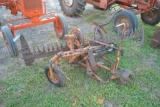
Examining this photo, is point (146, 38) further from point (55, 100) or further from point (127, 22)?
point (55, 100)

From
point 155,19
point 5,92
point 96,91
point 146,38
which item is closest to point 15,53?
point 5,92

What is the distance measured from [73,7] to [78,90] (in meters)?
3.52

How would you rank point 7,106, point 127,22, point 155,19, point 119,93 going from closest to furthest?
point 7,106 → point 119,93 → point 127,22 → point 155,19

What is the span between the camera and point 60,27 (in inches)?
199

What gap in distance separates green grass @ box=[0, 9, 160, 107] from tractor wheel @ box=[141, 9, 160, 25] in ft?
6.89

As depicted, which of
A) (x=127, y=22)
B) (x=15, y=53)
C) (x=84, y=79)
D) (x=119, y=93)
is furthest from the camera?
(x=127, y=22)

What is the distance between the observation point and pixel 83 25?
6051mm

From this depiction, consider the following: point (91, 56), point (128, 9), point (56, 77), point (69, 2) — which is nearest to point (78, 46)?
point (91, 56)

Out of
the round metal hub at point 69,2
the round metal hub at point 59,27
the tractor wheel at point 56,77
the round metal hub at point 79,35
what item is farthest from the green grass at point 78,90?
the round metal hub at point 69,2

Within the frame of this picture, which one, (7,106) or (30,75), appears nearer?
(7,106)

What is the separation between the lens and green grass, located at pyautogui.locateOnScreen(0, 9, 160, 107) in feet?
10.5

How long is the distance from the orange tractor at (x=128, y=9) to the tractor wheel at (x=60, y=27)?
138 cm

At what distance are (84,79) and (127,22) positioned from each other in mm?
2274

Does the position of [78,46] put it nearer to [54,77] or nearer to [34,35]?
[54,77]
